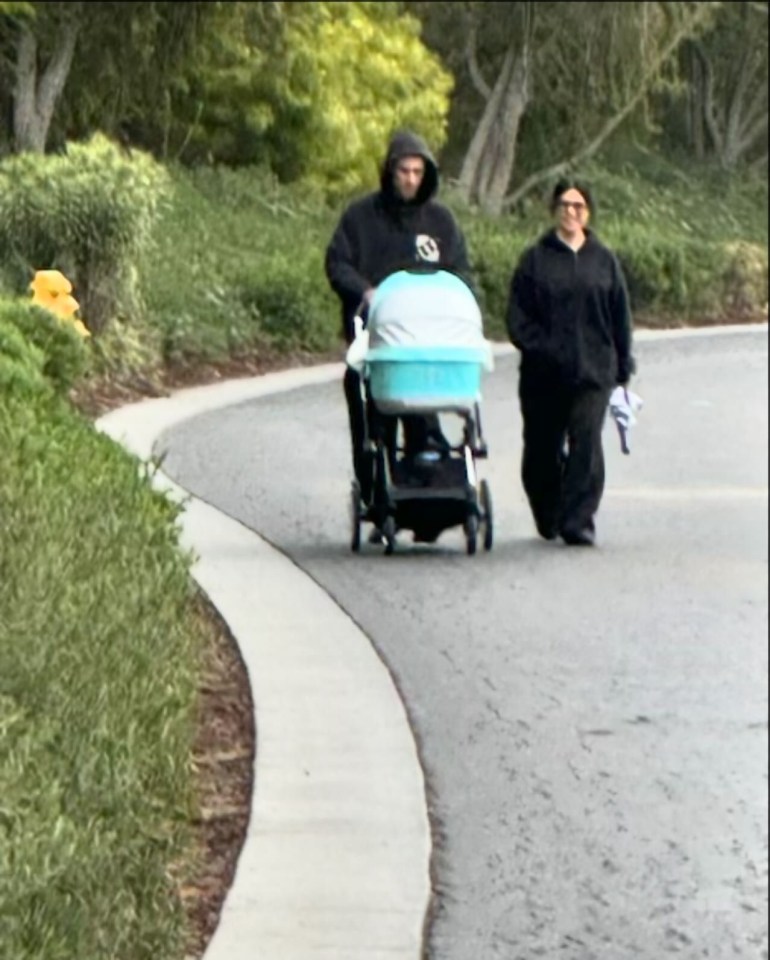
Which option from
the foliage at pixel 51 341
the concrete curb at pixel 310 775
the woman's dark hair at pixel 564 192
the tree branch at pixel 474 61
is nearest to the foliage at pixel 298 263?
the foliage at pixel 51 341

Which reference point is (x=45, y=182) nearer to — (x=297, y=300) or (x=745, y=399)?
(x=297, y=300)

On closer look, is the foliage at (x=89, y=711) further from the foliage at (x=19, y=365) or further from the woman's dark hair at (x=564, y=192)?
the woman's dark hair at (x=564, y=192)

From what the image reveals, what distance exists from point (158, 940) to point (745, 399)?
13.8 meters

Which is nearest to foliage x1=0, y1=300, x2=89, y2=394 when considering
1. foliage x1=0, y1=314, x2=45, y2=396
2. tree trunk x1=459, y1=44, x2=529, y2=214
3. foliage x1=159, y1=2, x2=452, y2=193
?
foliage x1=0, y1=314, x2=45, y2=396

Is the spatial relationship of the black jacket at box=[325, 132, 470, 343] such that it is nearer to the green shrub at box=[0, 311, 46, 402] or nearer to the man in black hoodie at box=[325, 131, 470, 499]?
the man in black hoodie at box=[325, 131, 470, 499]

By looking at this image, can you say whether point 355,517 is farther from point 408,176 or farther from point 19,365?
point 408,176

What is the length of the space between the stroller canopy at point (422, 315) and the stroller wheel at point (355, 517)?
165cm

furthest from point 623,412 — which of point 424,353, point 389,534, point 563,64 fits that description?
point 563,64

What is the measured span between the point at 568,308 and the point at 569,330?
15 cm

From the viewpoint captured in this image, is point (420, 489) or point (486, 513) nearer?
point (420, 489)

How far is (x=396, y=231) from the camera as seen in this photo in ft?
25.0

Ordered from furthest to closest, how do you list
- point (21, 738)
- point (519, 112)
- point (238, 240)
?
point (519, 112)
point (238, 240)
point (21, 738)

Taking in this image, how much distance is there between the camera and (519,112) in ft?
77.4

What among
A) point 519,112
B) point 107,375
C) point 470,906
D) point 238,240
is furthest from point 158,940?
point 519,112
